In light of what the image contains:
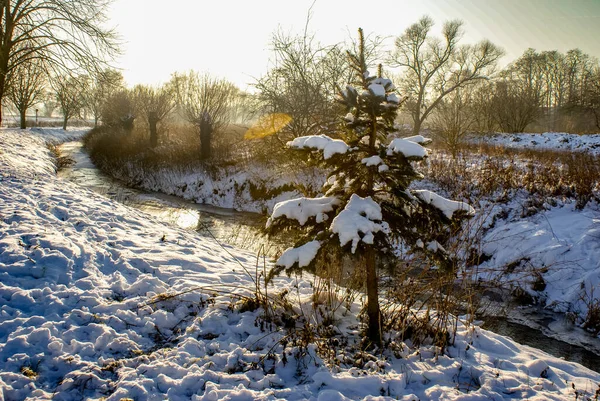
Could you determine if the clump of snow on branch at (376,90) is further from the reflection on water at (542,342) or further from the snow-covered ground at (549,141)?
the snow-covered ground at (549,141)

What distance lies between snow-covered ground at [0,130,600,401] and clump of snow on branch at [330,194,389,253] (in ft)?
4.01

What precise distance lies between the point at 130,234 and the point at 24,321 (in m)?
3.07

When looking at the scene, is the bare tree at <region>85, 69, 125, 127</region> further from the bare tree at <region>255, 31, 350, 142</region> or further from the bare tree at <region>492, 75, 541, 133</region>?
the bare tree at <region>492, 75, 541, 133</region>

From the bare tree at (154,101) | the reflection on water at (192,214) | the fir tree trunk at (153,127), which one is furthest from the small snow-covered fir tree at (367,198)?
the bare tree at (154,101)

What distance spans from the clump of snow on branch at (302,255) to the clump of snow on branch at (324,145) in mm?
808

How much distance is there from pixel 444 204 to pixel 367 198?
0.76 meters

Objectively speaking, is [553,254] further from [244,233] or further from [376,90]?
[244,233]

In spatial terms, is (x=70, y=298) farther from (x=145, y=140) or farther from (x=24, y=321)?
(x=145, y=140)

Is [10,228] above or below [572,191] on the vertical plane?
below

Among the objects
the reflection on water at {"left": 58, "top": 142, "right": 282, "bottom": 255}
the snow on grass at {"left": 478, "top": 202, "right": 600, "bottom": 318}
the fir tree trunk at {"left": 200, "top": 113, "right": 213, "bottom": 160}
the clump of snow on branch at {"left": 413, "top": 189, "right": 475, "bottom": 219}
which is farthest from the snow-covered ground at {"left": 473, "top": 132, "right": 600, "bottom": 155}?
the clump of snow on branch at {"left": 413, "top": 189, "right": 475, "bottom": 219}

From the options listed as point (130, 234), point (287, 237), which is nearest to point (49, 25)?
point (130, 234)

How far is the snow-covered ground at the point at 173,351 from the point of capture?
2.53 metres

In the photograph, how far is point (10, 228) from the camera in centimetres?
472

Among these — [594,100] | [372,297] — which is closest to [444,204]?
[372,297]
